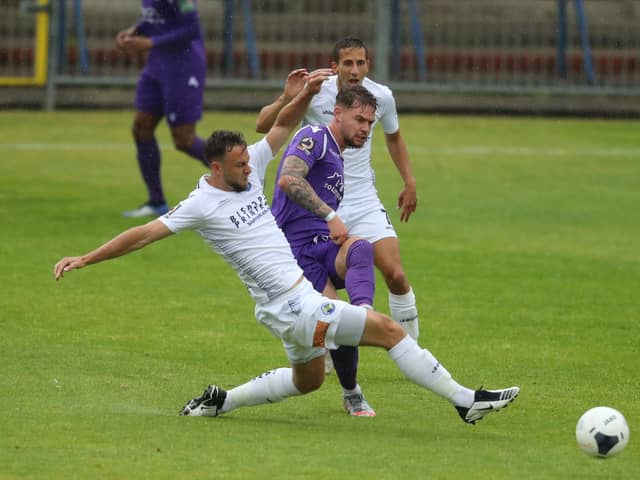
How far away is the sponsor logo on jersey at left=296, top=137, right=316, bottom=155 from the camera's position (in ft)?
25.1

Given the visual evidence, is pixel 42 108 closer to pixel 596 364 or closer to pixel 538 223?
pixel 538 223

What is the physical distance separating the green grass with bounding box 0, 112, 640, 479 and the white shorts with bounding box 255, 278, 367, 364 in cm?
Result: 49

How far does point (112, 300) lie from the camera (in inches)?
421

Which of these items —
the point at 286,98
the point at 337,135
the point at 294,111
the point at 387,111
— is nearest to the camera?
the point at 337,135

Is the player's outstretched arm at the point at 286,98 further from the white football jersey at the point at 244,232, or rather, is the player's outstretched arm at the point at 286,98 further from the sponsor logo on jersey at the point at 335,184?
the white football jersey at the point at 244,232

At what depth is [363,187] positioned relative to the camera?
9.08 meters

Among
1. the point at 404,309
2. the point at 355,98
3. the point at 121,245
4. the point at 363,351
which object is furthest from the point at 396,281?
the point at 121,245

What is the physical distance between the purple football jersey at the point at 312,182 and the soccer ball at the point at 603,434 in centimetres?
214

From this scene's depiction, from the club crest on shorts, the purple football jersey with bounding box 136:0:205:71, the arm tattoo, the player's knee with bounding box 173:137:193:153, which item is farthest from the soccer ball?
the purple football jersey with bounding box 136:0:205:71

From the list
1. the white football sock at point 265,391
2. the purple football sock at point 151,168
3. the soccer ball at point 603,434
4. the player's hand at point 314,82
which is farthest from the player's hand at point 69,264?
the purple football sock at point 151,168

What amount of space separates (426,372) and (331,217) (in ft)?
3.24

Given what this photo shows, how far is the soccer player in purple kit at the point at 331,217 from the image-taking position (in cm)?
741

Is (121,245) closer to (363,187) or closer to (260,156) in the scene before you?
(260,156)

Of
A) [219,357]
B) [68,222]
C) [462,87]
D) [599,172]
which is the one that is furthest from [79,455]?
[462,87]
